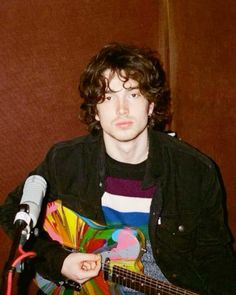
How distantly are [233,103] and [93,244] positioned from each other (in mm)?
854

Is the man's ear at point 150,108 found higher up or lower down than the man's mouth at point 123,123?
higher up

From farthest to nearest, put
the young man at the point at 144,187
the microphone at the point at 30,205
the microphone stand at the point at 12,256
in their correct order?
the young man at the point at 144,187 → the microphone at the point at 30,205 → the microphone stand at the point at 12,256

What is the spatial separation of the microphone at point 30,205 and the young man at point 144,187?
445 mm

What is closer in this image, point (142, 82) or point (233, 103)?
point (142, 82)

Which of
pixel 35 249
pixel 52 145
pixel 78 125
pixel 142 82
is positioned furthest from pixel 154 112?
pixel 35 249

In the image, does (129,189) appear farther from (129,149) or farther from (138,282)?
(138,282)

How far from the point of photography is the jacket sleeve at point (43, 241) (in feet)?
4.54

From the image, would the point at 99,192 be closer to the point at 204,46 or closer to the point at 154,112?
the point at 154,112

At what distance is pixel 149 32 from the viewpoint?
63.6 inches

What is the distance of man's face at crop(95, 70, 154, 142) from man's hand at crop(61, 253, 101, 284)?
0.43 meters

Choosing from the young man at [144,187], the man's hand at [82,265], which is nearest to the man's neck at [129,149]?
the young man at [144,187]

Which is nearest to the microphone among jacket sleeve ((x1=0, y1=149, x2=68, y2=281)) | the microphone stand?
the microphone stand

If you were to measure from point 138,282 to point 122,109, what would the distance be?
62 cm

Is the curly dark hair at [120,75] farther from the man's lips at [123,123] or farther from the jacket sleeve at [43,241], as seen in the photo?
the jacket sleeve at [43,241]
